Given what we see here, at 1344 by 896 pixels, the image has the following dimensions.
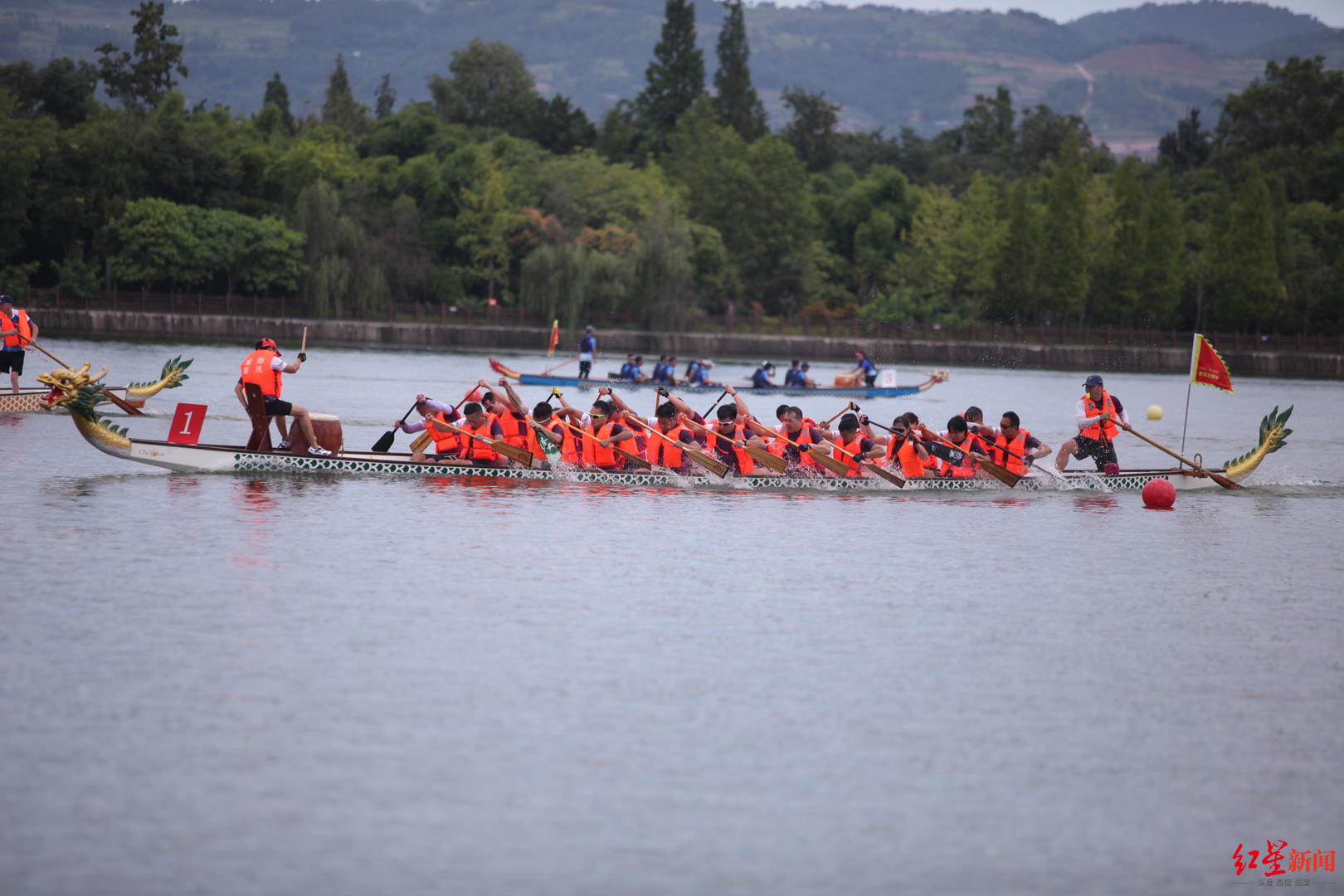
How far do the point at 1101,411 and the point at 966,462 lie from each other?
2.33 meters

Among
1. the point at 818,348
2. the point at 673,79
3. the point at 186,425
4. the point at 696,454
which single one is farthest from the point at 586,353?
the point at 673,79

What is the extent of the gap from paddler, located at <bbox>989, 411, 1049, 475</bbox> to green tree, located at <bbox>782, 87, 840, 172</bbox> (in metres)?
97.3

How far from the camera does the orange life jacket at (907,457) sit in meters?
21.7

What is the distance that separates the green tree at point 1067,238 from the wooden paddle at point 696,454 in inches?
2286

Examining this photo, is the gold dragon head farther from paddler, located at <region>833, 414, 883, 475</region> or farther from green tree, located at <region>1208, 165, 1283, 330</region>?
green tree, located at <region>1208, 165, 1283, 330</region>

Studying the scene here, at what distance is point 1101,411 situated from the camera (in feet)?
73.6

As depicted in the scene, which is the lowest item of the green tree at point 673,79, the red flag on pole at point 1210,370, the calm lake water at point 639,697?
the calm lake water at point 639,697

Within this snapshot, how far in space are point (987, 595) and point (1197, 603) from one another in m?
2.25

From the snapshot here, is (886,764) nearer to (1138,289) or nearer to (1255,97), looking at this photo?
(1138,289)

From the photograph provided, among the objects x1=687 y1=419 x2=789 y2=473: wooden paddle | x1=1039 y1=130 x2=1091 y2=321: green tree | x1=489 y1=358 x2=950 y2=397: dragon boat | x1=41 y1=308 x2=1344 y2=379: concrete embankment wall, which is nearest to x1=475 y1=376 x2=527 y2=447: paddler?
x1=687 y1=419 x2=789 y2=473: wooden paddle

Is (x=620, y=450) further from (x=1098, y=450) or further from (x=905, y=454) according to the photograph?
(x=1098, y=450)

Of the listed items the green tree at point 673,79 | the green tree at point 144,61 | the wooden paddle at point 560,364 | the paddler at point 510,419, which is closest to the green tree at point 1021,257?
the wooden paddle at point 560,364

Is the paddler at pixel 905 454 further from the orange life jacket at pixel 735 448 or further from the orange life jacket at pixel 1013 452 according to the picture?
the orange life jacket at pixel 735 448

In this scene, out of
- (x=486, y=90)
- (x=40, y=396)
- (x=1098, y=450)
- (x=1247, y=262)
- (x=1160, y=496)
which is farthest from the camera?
(x=486, y=90)
